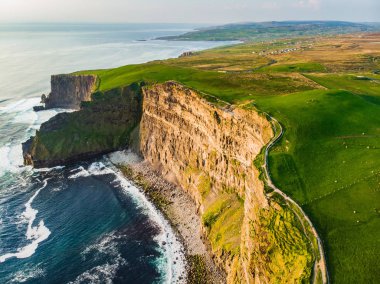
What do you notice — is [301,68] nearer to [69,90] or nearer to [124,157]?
[124,157]

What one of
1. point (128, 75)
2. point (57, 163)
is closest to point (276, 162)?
point (57, 163)

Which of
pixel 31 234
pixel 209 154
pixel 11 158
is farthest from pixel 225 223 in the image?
pixel 11 158

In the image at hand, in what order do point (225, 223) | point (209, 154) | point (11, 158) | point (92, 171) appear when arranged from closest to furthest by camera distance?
point (225, 223) < point (209, 154) < point (92, 171) < point (11, 158)

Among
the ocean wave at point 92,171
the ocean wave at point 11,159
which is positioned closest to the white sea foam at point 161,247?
the ocean wave at point 92,171

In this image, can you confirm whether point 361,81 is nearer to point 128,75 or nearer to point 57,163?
point 128,75

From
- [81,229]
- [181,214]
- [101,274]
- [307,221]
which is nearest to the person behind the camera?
[307,221]
